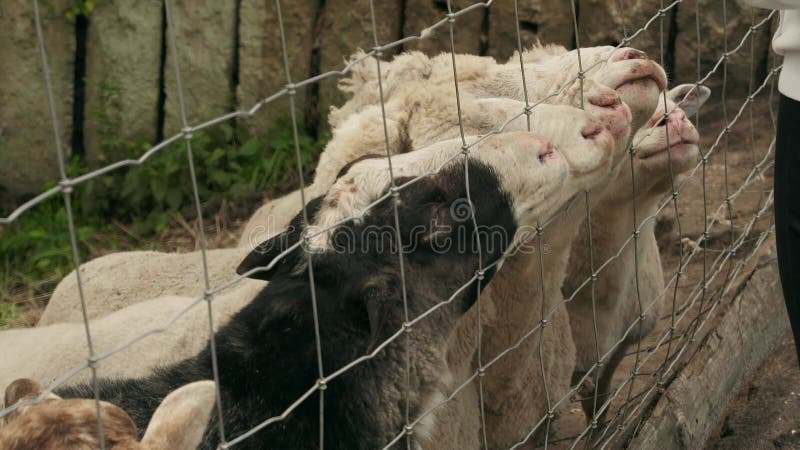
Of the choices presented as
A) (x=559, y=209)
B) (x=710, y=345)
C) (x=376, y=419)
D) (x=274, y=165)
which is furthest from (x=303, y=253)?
(x=274, y=165)

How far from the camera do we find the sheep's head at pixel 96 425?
5.89 ft

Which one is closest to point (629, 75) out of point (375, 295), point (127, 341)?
point (375, 295)

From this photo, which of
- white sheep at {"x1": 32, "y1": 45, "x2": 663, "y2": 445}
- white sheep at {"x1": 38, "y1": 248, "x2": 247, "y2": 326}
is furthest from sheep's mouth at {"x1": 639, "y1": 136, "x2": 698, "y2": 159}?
white sheep at {"x1": 38, "y1": 248, "x2": 247, "y2": 326}

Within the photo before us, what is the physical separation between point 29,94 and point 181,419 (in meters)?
5.18

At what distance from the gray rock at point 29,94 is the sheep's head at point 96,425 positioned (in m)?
4.97

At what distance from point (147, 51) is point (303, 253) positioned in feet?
13.3

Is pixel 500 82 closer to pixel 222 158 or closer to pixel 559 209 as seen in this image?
pixel 559 209

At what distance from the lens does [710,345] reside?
3.93 m

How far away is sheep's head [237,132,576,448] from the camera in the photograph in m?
2.75

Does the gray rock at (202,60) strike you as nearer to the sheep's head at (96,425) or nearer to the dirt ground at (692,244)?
the dirt ground at (692,244)

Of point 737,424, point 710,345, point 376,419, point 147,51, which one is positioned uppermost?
point 147,51

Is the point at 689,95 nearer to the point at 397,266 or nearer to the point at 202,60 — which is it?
the point at 397,266

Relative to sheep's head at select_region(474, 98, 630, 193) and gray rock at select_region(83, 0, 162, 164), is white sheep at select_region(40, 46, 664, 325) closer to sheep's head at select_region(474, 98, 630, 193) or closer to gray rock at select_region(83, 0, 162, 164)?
sheep's head at select_region(474, 98, 630, 193)

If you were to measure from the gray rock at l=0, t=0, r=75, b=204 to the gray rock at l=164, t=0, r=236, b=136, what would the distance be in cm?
67
